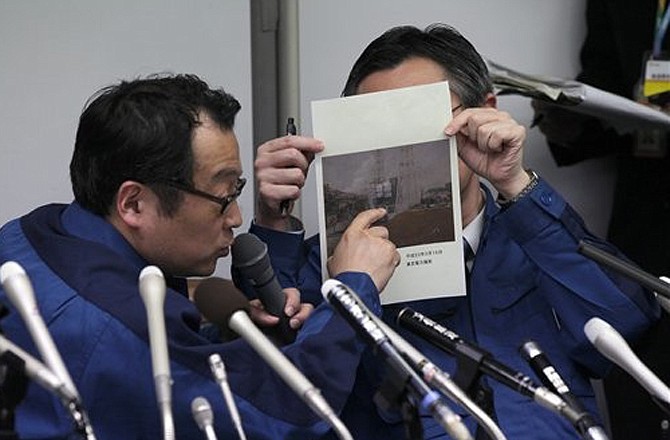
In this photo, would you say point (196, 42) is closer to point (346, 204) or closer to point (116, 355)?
point (346, 204)

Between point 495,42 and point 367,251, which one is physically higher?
point 495,42

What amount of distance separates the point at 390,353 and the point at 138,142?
1.87 ft

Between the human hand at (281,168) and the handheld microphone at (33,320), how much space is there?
2.21 ft

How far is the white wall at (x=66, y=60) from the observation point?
2326 mm

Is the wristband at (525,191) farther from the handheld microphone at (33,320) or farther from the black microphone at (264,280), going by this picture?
the handheld microphone at (33,320)

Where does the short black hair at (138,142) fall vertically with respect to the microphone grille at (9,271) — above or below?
above

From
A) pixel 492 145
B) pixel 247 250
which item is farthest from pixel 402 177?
pixel 247 250

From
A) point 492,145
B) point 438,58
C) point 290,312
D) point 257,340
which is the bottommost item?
point 290,312

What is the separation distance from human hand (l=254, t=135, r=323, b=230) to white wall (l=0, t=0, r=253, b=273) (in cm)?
65

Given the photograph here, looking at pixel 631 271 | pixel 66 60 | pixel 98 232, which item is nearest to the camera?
pixel 631 271

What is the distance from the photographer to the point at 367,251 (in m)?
1.67

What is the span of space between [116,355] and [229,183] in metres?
0.36

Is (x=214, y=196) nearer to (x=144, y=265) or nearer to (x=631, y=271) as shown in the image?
(x=144, y=265)

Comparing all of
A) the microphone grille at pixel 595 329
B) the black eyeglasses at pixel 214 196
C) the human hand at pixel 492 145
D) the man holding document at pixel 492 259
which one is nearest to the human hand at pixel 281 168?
the man holding document at pixel 492 259
